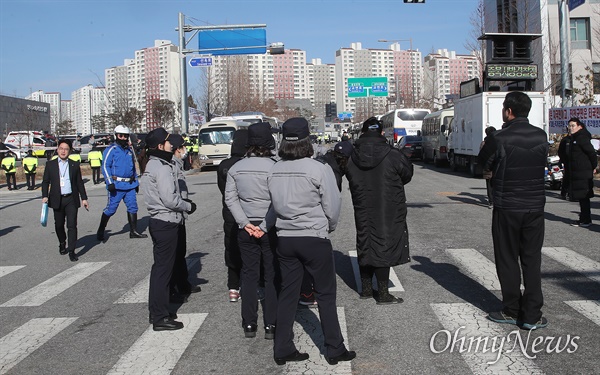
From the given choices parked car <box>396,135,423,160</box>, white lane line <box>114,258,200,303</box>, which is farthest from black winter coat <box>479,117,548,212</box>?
parked car <box>396,135,423,160</box>

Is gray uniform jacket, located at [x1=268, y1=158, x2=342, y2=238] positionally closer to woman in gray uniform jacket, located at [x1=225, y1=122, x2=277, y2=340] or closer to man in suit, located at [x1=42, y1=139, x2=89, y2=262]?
woman in gray uniform jacket, located at [x1=225, y1=122, x2=277, y2=340]

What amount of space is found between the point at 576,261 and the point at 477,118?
16.2 metres

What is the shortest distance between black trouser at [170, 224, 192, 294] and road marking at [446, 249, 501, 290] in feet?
11.1

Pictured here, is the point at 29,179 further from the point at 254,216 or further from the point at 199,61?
the point at 254,216

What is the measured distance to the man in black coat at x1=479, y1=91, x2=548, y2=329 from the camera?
5.56m

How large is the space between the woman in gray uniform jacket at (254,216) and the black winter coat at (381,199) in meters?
1.23

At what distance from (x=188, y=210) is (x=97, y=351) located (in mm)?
1599

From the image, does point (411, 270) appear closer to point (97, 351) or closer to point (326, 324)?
point (326, 324)

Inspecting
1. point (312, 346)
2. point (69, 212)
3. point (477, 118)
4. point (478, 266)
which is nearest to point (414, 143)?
point (477, 118)

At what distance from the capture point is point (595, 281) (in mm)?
7406

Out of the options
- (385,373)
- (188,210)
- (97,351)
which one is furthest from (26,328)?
(385,373)

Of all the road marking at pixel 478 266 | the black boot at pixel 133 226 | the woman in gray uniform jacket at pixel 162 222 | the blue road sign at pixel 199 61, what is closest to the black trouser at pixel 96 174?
the blue road sign at pixel 199 61

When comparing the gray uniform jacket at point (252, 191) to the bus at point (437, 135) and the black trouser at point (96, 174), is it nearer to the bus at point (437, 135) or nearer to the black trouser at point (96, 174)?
the black trouser at point (96, 174)

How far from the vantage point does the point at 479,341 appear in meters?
5.35
